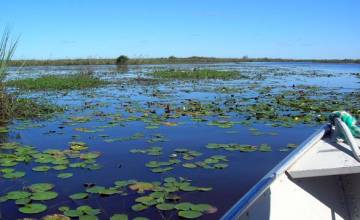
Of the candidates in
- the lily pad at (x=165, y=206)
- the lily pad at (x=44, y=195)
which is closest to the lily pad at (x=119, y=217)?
the lily pad at (x=165, y=206)

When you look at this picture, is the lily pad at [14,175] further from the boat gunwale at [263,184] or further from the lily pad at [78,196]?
the boat gunwale at [263,184]

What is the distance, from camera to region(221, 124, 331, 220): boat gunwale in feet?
7.56

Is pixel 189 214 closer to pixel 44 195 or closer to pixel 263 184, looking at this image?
pixel 263 184

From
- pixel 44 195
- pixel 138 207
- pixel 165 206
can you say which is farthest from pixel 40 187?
pixel 165 206

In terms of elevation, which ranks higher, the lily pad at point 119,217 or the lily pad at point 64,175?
the lily pad at point 64,175

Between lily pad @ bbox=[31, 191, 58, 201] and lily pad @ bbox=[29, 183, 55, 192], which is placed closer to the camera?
lily pad @ bbox=[31, 191, 58, 201]

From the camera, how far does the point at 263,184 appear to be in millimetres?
2676

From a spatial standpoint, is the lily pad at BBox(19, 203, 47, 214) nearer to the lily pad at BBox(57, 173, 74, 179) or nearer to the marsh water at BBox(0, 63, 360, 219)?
the marsh water at BBox(0, 63, 360, 219)

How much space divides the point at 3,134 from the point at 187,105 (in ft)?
16.8

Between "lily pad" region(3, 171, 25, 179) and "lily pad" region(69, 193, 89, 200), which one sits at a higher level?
"lily pad" region(3, 171, 25, 179)

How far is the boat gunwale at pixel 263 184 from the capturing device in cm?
230

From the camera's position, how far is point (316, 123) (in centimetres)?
866

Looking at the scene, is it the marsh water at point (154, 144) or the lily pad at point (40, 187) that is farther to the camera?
the lily pad at point (40, 187)

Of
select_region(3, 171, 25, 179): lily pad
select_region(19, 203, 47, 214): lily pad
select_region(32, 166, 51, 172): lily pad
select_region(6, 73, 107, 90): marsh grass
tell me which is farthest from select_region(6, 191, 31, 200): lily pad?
select_region(6, 73, 107, 90): marsh grass
